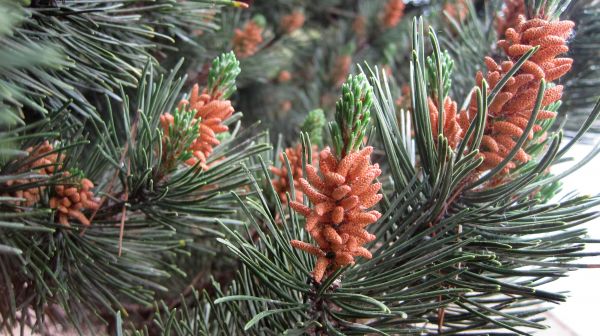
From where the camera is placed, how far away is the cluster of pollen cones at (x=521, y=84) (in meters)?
0.28

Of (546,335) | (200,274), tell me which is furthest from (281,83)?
(546,335)

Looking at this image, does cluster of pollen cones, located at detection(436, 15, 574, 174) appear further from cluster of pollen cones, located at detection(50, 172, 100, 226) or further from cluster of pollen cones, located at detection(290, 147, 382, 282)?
cluster of pollen cones, located at detection(50, 172, 100, 226)

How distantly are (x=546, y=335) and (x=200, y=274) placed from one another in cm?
55

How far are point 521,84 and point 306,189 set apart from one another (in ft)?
0.43

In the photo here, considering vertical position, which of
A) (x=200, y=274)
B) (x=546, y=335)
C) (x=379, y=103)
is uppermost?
(x=379, y=103)

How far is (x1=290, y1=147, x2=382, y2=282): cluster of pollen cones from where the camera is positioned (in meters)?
0.26

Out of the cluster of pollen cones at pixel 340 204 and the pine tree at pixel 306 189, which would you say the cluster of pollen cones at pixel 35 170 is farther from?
the cluster of pollen cones at pixel 340 204

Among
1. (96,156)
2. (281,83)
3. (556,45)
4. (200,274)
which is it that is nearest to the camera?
(556,45)

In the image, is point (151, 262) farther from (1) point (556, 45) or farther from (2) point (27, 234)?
(1) point (556, 45)

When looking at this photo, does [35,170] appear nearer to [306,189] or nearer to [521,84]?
[306,189]

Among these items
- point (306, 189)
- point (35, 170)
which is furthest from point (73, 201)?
point (306, 189)

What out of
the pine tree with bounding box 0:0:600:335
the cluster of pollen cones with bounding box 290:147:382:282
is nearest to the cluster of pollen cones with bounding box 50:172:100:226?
the pine tree with bounding box 0:0:600:335

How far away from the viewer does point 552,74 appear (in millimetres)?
280

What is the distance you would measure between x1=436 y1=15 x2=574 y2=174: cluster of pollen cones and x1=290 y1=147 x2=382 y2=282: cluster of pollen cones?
0.07 m
